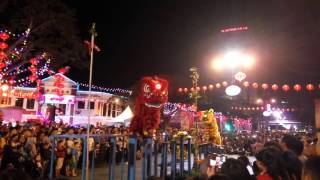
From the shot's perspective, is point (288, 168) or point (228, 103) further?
point (228, 103)

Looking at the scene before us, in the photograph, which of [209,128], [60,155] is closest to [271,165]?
[209,128]

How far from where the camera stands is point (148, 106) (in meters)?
9.86

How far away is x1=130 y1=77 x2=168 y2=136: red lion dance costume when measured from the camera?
383 inches

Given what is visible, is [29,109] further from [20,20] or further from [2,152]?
[2,152]

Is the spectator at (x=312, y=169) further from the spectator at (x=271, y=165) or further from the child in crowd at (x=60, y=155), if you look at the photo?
the child in crowd at (x=60, y=155)

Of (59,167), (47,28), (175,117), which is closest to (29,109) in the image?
(47,28)

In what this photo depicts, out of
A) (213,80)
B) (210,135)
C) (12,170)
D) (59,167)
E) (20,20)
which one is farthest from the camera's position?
(213,80)

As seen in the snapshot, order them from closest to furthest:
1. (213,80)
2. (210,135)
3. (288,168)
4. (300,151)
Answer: (288,168)
(300,151)
(210,135)
(213,80)

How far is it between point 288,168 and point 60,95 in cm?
3545

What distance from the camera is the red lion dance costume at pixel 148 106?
9.73 meters

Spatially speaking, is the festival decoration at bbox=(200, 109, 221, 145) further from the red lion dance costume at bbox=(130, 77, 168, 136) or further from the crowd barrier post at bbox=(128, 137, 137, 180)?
the crowd barrier post at bbox=(128, 137, 137, 180)

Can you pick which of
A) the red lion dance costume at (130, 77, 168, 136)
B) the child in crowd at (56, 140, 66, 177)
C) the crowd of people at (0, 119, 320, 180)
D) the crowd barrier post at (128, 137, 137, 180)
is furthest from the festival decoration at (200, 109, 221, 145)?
the crowd barrier post at (128, 137, 137, 180)

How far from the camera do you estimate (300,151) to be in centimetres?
591

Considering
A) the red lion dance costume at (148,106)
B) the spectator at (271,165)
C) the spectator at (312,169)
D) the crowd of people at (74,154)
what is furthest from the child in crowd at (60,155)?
the spectator at (312,169)
